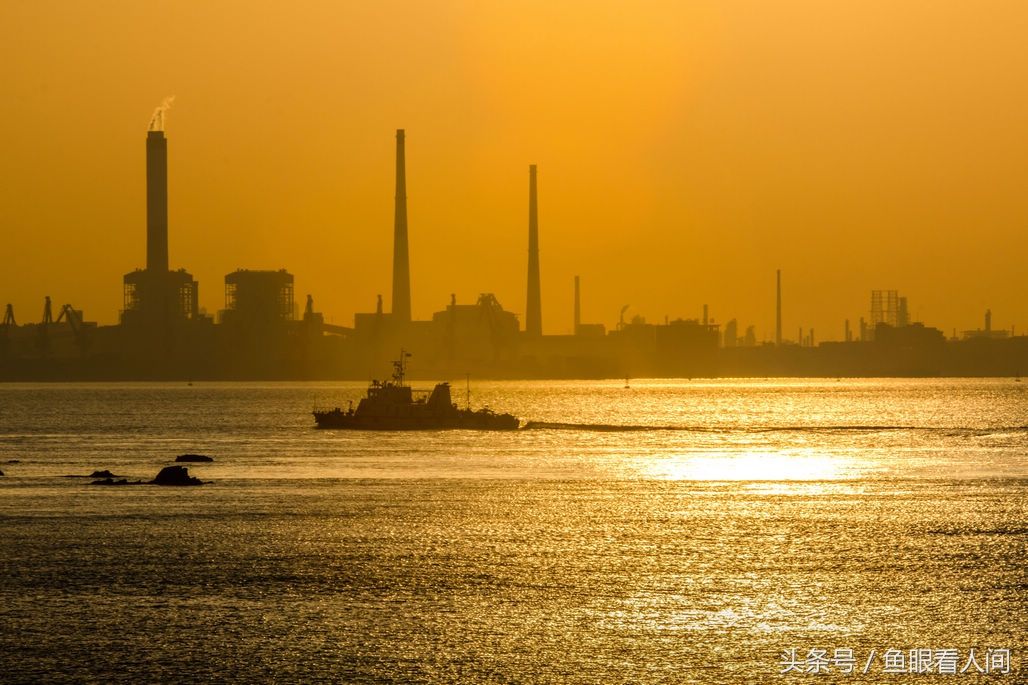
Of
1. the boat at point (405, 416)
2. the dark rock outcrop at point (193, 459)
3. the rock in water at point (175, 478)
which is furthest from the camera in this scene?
the boat at point (405, 416)

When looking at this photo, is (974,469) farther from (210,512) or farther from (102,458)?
(102,458)

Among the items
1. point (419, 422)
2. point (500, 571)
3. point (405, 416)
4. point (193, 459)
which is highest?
point (405, 416)

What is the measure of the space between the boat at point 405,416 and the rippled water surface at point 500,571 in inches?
2065

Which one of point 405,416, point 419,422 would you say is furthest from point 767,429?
point 405,416

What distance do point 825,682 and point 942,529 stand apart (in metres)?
33.2

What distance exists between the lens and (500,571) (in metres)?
53.2

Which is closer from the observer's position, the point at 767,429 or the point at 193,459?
the point at 193,459

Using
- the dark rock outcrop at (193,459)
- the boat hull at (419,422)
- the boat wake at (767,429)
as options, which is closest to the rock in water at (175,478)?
the dark rock outcrop at (193,459)

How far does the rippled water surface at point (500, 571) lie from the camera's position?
3859cm

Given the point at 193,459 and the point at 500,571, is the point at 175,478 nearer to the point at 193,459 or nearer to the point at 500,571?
the point at 193,459

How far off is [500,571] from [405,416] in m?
109

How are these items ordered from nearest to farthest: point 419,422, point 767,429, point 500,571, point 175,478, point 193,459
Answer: point 500,571 < point 175,478 < point 193,459 < point 419,422 < point 767,429

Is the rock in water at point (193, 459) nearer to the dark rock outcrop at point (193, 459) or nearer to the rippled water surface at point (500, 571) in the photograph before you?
the dark rock outcrop at point (193, 459)

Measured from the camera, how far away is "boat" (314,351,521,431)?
161375 millimetres
